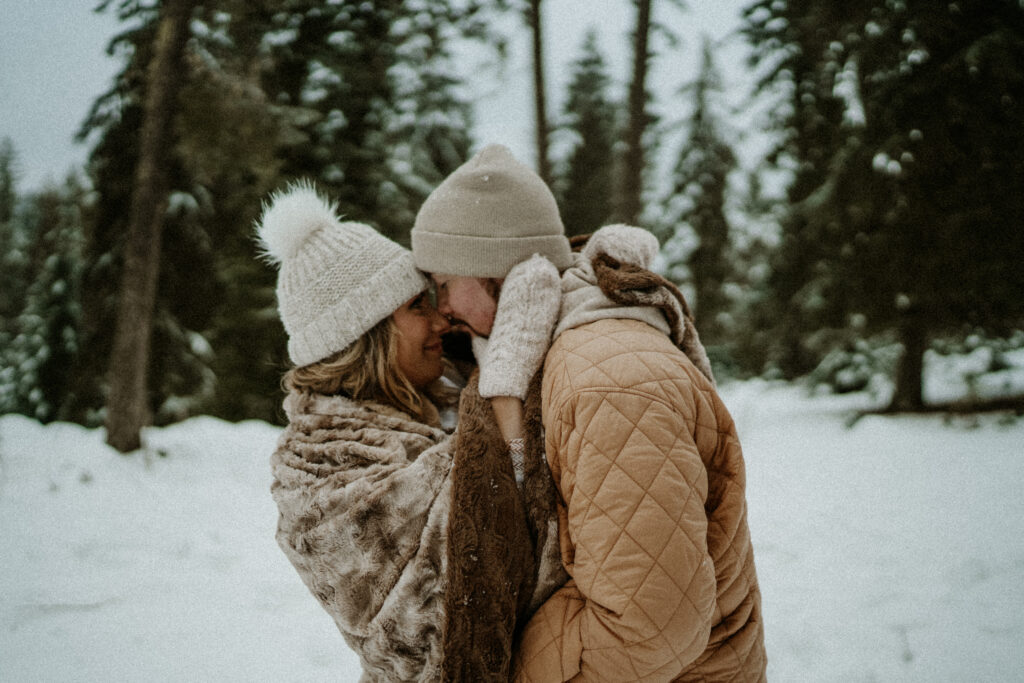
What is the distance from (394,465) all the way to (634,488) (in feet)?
2.82

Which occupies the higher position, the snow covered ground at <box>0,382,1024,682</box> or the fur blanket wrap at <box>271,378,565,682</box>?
the fur blanket wrap at <box>271,378,565,682</box>

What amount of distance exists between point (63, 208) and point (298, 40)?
486 inches

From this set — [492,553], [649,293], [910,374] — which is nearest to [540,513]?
[492,553]

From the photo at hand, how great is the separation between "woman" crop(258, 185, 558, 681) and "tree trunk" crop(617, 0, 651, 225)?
6273mm

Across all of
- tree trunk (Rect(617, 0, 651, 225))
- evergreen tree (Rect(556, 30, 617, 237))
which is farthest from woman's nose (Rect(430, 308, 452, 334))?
evergreen tree (Rect(556, 30, 617, 237))

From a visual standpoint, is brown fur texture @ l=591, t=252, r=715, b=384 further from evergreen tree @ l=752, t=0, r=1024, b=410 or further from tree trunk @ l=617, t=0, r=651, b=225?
evergreen tree @ l=752, t=0, r=1024, b=410

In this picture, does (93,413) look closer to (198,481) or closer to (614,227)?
(198,481)

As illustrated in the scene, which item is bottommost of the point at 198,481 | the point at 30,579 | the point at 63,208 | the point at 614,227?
the point at 198,481

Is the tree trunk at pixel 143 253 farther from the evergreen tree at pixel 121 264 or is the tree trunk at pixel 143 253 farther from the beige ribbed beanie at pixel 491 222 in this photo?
the beige ribbed beanie at pixel 491 222

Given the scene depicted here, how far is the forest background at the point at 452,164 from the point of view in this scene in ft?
27.0

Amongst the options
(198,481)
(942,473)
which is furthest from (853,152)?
(198,481)

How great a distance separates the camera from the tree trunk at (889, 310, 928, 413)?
9.77 m

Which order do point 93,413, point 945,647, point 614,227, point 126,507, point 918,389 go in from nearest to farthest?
point 614,227 → point 945,647 → point 126,507 → point 918,389 → point 93,413

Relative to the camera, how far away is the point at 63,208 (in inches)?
717
